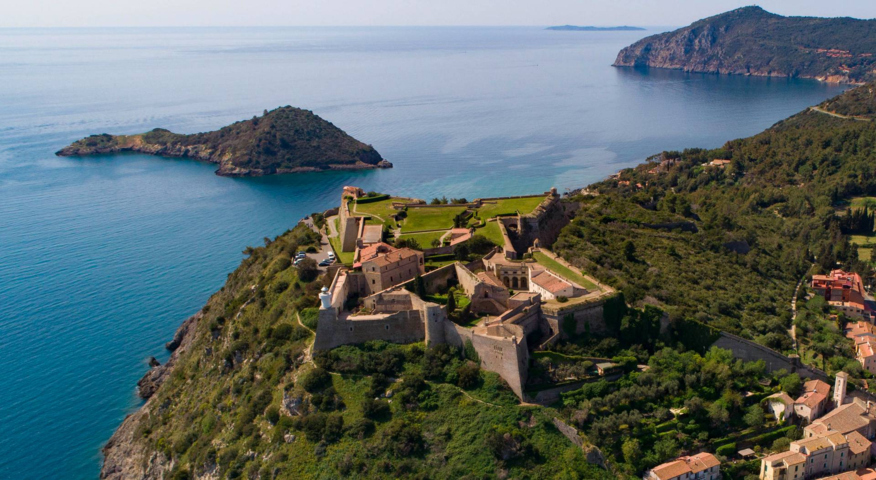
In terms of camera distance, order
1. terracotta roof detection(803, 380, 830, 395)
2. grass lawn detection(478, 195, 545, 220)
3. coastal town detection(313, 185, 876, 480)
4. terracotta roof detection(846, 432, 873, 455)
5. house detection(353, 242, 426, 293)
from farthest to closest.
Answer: grass lawn detection(478, 195, 545, 220)
house detection(353, 242, 426, 293)
terracotta roof detection(803, 380, 830, 395)
terracotta roof detection(846, 432, 873, 455)
coastal town detection(313, 185, 876, 480)

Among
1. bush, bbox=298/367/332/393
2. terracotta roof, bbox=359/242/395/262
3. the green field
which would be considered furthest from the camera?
the green field

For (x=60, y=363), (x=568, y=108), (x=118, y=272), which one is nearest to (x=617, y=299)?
(x=60, y=363)

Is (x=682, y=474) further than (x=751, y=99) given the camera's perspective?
No

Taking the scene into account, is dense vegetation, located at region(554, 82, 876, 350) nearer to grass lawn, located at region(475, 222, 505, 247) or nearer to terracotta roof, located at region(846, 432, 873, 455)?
grass lawn, located at region(475, 222, 505, 247)

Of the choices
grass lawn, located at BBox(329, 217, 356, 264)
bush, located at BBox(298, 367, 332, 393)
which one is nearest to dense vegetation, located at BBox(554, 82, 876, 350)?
grass lawn, located at BBox(329, 217, 356, 264)

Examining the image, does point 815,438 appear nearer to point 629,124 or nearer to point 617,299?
point 617,299

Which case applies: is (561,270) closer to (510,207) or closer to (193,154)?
(510,207)

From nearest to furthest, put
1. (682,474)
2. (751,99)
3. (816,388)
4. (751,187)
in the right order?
(682,474) → (816,388) → (751,187) → (751,99)
